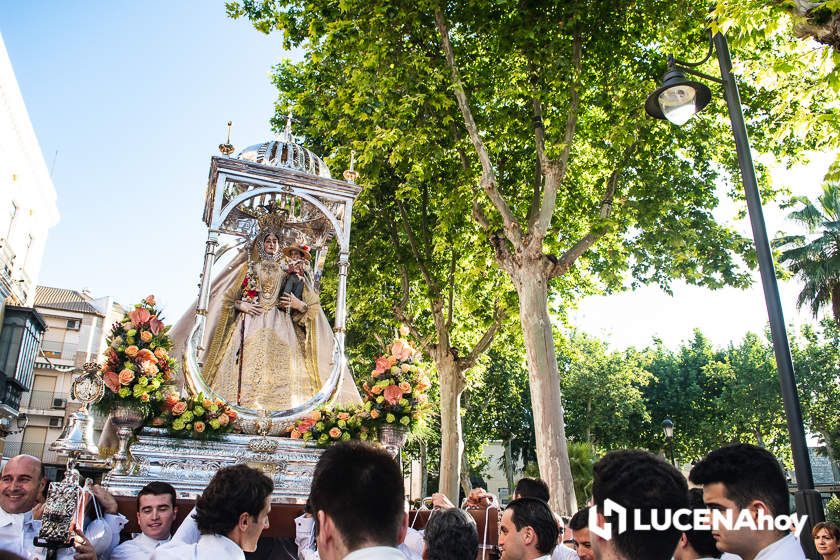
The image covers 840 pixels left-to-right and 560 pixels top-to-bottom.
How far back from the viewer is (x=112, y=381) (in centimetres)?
697

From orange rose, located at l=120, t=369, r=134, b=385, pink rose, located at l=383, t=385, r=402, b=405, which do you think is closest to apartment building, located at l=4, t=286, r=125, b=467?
orange rose, located at l=120, t=369, r=134, b=385

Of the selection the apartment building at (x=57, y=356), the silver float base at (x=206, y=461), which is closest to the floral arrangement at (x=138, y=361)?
the silver float base at (x=206, y=461)

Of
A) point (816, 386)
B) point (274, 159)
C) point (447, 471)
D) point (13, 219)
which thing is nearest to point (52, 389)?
point (13, 219)

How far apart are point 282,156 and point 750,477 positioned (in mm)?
8352

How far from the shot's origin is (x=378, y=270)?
17.4m

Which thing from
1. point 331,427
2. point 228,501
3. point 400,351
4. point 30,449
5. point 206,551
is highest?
point 30,449

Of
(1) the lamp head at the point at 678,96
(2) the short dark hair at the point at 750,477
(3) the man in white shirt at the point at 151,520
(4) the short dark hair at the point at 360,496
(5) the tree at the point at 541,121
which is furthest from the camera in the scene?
(5) the tree at the point at 541,121

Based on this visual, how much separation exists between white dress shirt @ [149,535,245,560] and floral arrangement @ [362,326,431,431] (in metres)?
4.78

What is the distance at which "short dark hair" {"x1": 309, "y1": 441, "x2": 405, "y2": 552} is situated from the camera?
2188mm

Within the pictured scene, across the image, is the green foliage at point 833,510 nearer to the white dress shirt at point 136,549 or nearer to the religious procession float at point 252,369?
the religious procession float at point 252,369

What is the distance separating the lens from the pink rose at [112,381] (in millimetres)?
6953

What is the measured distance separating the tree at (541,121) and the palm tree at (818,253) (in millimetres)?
12512

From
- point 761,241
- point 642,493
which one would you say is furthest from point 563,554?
point 761,241

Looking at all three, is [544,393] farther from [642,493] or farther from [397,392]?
[642,493]
